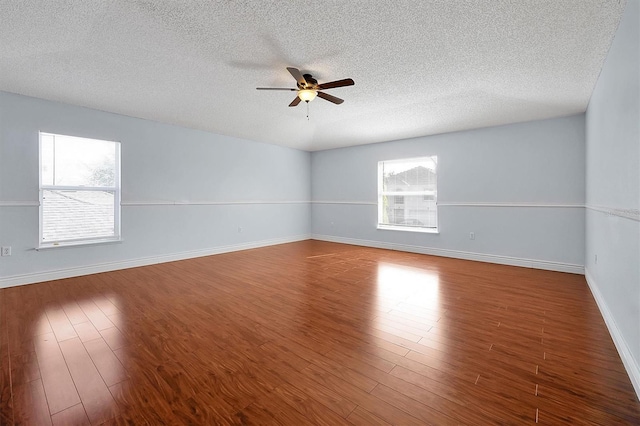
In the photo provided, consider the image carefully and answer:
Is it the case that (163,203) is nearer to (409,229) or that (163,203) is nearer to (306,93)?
(306,93)

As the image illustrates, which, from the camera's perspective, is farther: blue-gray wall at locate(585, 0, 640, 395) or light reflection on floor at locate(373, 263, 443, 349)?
light reflection on floor at locate(373, 263, 443, 349)

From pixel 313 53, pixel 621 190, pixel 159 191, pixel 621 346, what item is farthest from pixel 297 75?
pixel 159 191

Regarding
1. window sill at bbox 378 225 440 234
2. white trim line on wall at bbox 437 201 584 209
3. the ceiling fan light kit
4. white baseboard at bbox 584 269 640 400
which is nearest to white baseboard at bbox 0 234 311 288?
window sill at bbox 378 225 440 234

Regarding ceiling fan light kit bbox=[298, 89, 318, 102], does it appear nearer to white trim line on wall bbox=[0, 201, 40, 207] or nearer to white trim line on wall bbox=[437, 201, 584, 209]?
white trim line on wall bbox=[437, 201, 584, 209]

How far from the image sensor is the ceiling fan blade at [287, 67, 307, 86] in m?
2.62

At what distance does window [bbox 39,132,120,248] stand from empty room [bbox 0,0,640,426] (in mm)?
29

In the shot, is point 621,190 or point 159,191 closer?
point 621,190

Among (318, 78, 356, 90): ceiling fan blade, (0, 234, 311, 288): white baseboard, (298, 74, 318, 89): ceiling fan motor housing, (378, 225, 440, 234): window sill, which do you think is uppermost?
(298, 74, 318, 89): ceiling fan motor housing

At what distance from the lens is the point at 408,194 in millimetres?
6031

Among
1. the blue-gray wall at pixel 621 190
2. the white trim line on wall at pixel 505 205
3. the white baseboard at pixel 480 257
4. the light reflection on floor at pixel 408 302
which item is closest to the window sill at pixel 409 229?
the white baseboard at pixel 480 257

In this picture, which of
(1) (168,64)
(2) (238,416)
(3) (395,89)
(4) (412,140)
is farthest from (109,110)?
(4) (412,140)

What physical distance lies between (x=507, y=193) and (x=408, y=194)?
1819 millimetres

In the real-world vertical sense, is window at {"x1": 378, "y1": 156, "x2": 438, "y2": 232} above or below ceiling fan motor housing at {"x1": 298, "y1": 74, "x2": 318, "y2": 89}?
below

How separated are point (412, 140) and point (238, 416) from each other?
562cm
